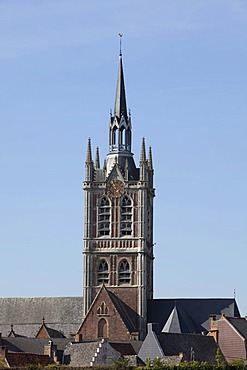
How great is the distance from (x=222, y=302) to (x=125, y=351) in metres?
23.5

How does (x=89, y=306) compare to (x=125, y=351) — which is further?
(x=89, y=306)

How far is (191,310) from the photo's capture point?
12119 cm

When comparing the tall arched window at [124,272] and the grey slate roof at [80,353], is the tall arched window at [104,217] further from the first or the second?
the grey slate roof at [80,353]

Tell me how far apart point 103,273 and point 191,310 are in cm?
949

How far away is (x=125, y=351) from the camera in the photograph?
99625 millimetres

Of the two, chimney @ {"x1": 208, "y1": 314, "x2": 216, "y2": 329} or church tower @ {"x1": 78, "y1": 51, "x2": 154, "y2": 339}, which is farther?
church tower @ {"x1": 78, "y1": 51, "x2": 154, "y2": 339}

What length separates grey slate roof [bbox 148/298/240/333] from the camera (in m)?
119

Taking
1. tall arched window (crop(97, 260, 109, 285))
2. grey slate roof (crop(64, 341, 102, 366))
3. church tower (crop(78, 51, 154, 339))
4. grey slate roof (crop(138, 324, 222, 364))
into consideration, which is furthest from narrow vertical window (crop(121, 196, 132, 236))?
grey slate roof (crop(64, 341, 102, 366))

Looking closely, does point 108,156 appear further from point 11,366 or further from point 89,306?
point 11,366

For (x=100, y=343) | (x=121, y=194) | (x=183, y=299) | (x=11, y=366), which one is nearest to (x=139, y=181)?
(x=121, y=194)

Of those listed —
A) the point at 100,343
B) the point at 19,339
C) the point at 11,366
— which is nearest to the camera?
the point at 11,366

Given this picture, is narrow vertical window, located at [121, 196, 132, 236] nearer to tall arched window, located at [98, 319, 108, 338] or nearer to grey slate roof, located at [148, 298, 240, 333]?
grey slate roof, located at [148, 298, 240, 333]

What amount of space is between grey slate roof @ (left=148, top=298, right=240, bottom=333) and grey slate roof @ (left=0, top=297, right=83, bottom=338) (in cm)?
1068

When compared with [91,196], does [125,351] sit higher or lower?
lower
